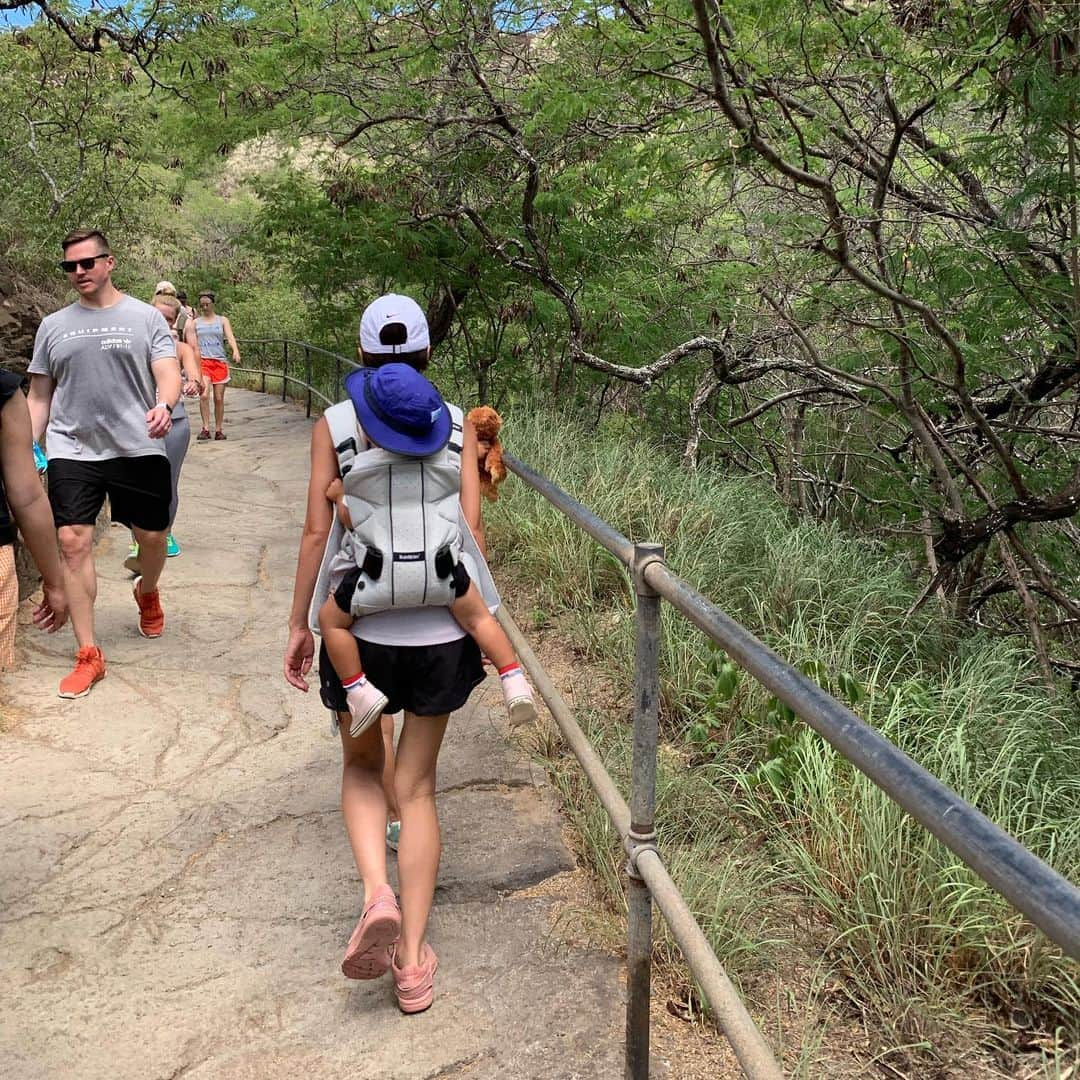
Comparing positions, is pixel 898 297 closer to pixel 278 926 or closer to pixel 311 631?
pixel 311 631

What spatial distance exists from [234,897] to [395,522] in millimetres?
1467

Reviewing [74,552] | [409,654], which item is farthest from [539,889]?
[74,552]

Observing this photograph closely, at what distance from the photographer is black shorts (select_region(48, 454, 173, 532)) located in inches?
187

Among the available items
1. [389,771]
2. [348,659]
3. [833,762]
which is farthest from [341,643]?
[833,762]

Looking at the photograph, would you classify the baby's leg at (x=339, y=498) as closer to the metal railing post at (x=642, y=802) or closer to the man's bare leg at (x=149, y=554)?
the metal railing post at (x=642, y=802)

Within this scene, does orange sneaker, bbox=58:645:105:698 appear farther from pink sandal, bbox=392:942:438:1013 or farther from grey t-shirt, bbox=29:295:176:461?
pink sandal, bbox=392:942:438:1013

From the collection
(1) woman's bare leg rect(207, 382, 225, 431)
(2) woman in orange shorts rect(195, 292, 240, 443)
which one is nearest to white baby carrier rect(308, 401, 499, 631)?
(2) woman in orange shorts rect(195, 292, 240, 443)

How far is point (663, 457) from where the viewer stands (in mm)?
7754

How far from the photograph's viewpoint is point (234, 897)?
3.28 meters

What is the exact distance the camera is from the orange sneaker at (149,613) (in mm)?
5520

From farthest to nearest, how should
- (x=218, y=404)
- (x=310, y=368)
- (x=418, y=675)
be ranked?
(x=310, y=368) < (x=218, y=404) < (x=418, y=675)

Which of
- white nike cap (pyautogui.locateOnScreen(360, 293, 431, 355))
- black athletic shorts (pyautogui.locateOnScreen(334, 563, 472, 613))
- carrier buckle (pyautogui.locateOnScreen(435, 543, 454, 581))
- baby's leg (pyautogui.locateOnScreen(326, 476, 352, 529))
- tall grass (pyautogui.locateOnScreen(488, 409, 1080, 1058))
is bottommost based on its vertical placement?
tall grass (pyautogui.locateOnScreen(488, 409, 1080, 1058))

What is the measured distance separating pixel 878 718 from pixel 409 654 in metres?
1.95

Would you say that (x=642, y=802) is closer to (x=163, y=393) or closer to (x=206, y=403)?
(x=163, y=393)
